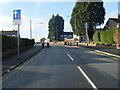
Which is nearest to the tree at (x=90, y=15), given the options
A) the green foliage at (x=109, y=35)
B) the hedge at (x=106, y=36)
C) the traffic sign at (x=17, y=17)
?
the hedge at (x=106, y=36)

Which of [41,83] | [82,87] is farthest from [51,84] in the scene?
[82,87]

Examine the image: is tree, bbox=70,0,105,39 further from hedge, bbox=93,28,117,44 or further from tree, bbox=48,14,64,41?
tree, bbox=48,14,64,41

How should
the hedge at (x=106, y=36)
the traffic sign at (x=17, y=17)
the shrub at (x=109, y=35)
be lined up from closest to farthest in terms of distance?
the traffic sign at (x=17, y=17), the shrub at (x=109, y=35), the hedge at (x=106, y=36)

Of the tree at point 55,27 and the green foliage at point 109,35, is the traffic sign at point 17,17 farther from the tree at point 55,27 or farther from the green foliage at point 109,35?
the tree at point 55,27

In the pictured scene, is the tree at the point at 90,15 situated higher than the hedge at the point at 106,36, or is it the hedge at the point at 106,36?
the tree at the point at 90,15

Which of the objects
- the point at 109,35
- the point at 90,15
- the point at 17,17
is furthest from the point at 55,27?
the point at 17,17

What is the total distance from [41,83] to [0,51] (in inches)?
405

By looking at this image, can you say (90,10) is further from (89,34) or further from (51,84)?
(51,84)

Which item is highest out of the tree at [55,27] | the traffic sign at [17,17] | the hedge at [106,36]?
the tree at [55,27]

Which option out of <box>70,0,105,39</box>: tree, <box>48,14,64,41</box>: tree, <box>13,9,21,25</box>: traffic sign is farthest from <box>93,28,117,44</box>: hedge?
<box>48,14,64,41</box>: tree

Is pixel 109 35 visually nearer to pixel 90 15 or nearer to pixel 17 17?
pixel 90 15

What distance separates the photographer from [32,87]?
7336mm

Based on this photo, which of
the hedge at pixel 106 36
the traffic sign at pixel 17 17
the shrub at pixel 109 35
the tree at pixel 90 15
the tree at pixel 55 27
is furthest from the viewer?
the tree at pixel 55 27

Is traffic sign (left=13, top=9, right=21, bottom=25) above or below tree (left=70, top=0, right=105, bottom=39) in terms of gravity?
below
